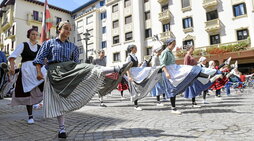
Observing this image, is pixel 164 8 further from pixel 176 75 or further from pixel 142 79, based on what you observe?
pixel 176 75

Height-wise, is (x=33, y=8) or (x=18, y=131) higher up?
(x=33, y=8)

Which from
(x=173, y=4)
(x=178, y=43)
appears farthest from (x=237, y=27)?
(x=173, y=4)

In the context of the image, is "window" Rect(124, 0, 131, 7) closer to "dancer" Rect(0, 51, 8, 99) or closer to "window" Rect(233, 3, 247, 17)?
"window" Rect(233, 3, 247, 17)

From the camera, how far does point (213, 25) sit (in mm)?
22297

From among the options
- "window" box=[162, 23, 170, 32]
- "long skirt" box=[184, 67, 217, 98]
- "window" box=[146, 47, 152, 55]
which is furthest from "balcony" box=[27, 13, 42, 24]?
"long skirt" box=[184, 67, 217, 98]

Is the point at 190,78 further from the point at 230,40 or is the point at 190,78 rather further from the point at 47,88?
the point at 230,40

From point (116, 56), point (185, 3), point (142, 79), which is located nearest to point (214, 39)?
point (185, 3)

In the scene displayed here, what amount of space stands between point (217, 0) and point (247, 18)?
13.6 ft

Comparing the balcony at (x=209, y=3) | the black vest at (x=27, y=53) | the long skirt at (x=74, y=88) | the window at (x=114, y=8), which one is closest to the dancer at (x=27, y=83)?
the black vest at (x=27, y=53)

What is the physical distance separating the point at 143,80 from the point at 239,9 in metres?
21.7

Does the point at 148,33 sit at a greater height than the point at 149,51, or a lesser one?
greater

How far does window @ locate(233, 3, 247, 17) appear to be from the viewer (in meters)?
20.8

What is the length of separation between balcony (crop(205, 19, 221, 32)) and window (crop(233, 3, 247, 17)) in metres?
2.08

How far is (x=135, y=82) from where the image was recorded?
5.25 m
